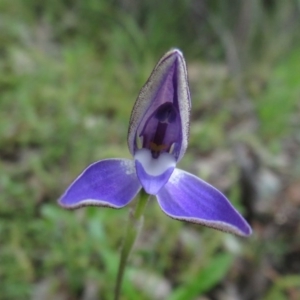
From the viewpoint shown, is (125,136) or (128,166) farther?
(125,136)

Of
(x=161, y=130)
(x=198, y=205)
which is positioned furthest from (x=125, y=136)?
(x=198, y=205)

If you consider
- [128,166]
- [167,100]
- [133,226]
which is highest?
[167,100]

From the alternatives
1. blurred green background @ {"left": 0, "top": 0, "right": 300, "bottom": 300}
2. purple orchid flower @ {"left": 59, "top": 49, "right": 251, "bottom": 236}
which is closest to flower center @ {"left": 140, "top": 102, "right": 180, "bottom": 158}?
purple orchid flower @ {"left": 59, "top": 49, "right": 251, "bottom": 236}

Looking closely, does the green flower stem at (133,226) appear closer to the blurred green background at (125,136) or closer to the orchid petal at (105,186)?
the orchid petal at (105,186)

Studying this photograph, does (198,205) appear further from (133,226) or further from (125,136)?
(125,136)

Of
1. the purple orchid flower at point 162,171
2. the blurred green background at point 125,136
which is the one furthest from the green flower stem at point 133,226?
the blurred green background at point 125,136

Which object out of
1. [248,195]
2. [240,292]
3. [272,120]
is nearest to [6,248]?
[240,292]

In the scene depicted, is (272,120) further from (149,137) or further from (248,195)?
(149,137)
